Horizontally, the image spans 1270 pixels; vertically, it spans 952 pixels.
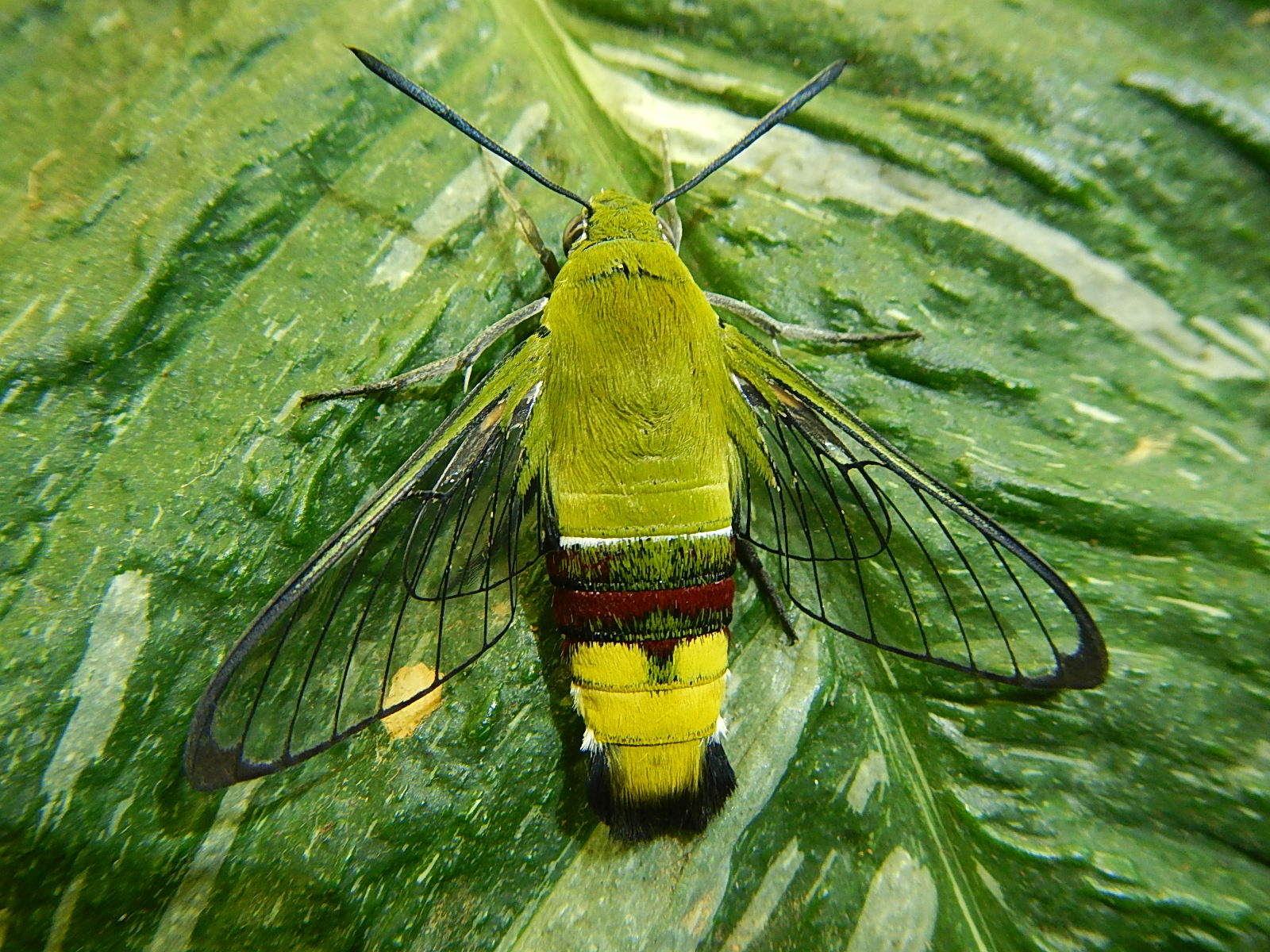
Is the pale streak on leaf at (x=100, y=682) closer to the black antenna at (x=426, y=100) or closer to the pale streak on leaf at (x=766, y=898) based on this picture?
the black antenna at (x=426, y=100)

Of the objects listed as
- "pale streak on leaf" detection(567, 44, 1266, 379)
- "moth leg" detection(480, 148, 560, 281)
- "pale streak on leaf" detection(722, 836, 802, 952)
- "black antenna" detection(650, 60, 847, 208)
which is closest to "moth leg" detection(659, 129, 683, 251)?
"pale streak on leaf" detection(567, 44, 1266, 379)

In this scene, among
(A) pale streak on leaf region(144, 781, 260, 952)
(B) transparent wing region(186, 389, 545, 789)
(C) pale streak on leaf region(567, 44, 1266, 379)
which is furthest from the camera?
(C) pale streak on leaf region(567, 44, 1266, 379)

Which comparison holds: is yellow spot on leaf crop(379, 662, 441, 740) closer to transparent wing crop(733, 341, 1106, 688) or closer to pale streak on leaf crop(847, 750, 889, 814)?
transparent wing crop(733, 341, 1106, 688)

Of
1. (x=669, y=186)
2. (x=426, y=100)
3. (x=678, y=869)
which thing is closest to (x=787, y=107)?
(x=669, y=186)

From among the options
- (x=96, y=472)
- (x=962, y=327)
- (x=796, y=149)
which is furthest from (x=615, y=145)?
(x=96, y=472)

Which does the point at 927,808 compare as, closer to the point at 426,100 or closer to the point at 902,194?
the point at 902,194

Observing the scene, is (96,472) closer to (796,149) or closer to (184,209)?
(184,209)

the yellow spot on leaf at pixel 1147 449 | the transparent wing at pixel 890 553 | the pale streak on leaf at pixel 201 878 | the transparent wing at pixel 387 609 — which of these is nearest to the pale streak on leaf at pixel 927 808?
the transparent wing at pixel 890 553
